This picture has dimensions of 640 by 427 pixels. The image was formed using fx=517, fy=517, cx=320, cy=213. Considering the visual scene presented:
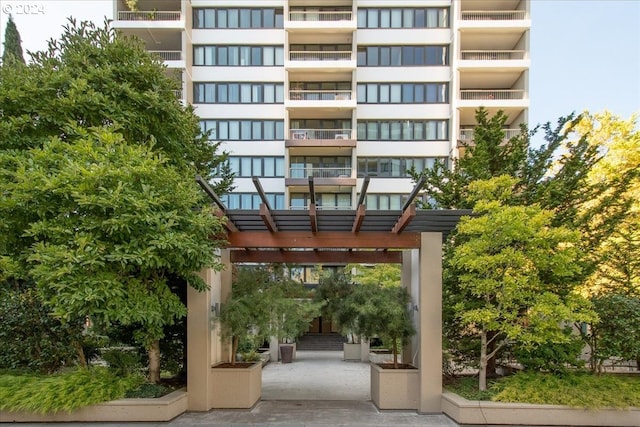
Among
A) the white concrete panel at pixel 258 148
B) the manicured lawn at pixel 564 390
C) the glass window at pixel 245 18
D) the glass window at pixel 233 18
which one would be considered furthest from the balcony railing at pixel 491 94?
the manicured lawn at pixel 564 390

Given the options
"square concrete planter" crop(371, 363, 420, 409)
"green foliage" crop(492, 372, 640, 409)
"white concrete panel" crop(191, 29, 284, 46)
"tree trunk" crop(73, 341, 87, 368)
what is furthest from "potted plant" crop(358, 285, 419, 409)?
"white concrete panel" crop(191, 29, 284, 46)

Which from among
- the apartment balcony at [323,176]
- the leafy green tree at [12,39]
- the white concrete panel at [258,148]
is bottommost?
the apartment balcony at [323,176]

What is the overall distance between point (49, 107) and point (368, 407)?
9112 mm

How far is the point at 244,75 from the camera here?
30453 mm

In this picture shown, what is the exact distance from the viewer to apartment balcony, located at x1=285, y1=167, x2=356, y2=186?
95.6 feet

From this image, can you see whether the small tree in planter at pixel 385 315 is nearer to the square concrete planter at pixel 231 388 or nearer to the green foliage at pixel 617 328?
the square concrete planter at pixel 231 388

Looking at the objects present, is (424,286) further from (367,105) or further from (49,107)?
(367,105)

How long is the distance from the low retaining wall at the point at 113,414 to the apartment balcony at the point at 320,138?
20.9m

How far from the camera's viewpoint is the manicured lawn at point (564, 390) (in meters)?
9.79

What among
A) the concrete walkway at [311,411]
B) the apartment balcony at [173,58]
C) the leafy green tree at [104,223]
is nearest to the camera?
the leafy green tree at [104,223]

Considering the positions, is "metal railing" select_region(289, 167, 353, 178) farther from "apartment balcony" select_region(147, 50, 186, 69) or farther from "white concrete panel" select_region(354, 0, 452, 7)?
"white concrete panel" select_region(354, 0, 452, 7)

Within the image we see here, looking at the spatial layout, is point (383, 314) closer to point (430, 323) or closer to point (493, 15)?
point (430, 323)

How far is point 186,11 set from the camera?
98.0 ft

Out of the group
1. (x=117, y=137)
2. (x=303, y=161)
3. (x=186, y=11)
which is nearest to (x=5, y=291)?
(x=117, y=137)
